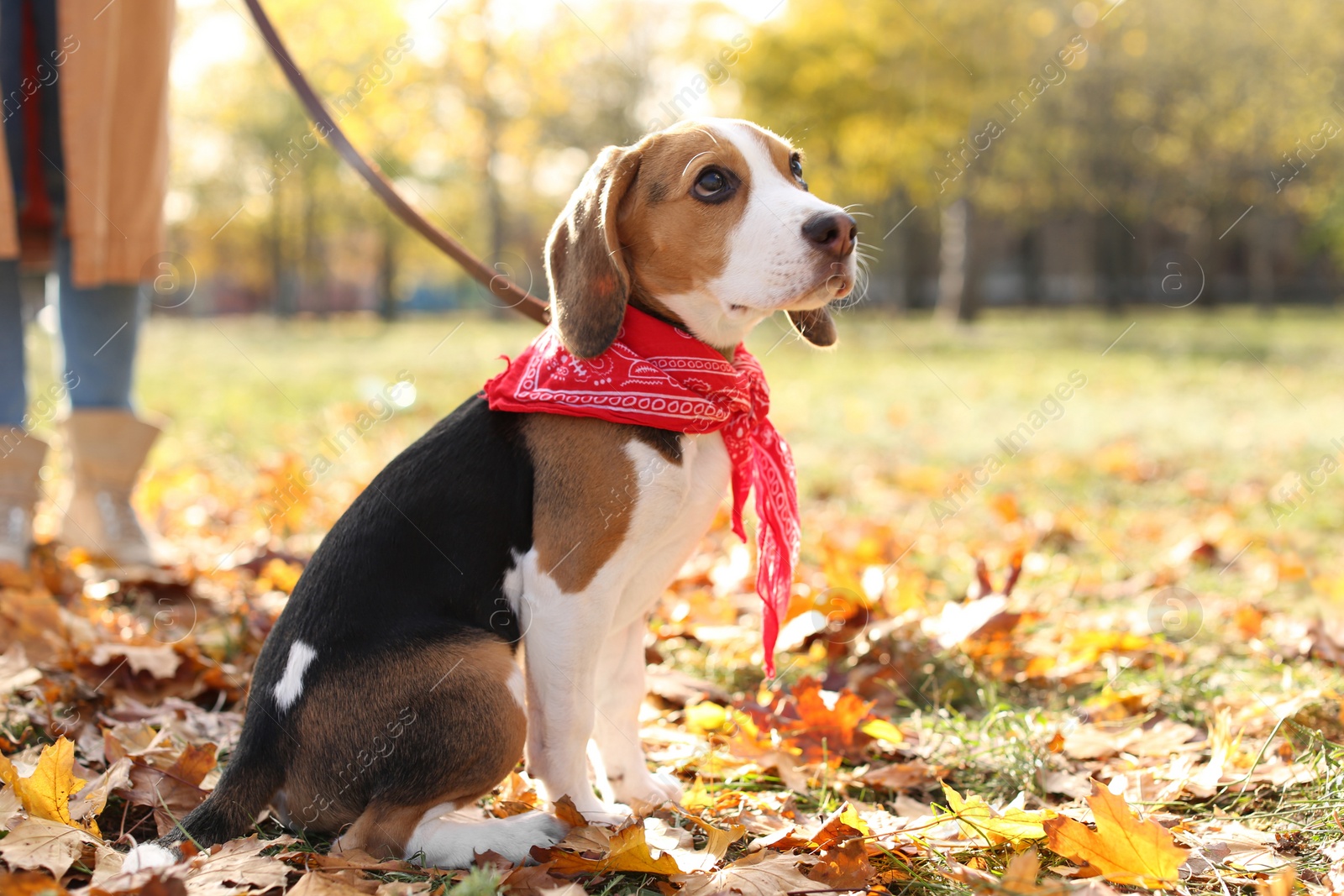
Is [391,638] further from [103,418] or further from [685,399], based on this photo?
[103,418]

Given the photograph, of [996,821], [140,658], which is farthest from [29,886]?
[996,821]

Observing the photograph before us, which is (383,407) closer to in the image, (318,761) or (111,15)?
(111,15)

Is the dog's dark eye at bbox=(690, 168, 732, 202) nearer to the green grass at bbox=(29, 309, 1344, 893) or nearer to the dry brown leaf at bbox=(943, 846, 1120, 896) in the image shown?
the green grass at bbox=(29, 309, 1344, 893)

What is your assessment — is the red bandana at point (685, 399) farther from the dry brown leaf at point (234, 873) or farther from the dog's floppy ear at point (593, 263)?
the dry brown leaf at point (234, 873)

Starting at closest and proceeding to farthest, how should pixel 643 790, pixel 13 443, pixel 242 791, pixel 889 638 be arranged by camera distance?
pixel 242 791
pixel 643 790
pixel 889 638
pixel 13 443

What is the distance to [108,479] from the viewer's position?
181 inches

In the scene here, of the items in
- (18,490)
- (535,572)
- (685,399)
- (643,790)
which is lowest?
(643,790)

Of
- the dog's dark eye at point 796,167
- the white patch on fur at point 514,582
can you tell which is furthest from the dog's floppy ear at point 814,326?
the white patch on fur at point 514,582

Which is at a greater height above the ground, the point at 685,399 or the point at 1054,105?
the point at 1054,105

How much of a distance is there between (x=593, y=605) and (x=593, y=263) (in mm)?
835

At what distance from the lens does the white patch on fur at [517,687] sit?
235 cm

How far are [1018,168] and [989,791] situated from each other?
25.1 metres

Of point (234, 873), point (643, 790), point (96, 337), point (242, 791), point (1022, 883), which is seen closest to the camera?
point (1022, 883)

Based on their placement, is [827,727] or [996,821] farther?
[827,727]
